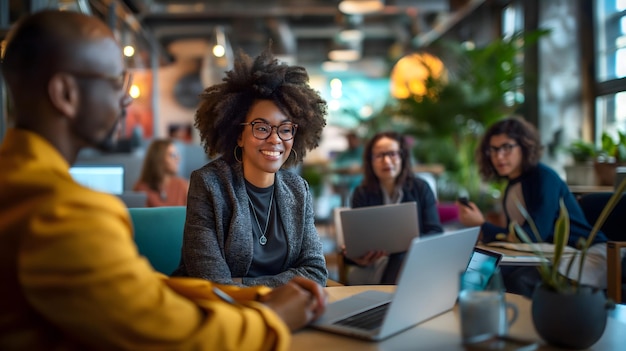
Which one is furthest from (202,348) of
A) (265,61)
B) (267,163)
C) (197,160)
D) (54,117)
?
(197,160)

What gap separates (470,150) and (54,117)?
20.0ft

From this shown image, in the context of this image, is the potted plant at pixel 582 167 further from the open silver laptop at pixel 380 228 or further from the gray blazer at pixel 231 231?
the gray blazer at pixel 231 231

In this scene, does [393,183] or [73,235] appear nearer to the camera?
[73,235]

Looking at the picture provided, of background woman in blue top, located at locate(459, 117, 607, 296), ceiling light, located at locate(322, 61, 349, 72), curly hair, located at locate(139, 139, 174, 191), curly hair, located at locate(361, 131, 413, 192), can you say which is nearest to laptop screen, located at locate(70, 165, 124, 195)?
curly hair, located at locate(139, 139, 174, 191)

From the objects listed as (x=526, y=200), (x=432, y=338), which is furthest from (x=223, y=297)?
(x=526, y=200)

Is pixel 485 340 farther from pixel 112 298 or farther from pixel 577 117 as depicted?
pixel 577 117

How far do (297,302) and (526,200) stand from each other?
2252 mm

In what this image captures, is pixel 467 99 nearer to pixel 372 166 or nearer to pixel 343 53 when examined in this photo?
pixel 372 166

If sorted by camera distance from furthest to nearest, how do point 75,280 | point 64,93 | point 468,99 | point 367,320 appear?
1. point 468,99
2. point 367,320
3. point 64,93
4. point 75,280

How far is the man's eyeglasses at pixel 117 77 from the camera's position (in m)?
0.94

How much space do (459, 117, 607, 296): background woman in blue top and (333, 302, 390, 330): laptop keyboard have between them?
160cm

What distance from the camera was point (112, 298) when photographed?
0.80 metres

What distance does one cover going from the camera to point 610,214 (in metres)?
3.03

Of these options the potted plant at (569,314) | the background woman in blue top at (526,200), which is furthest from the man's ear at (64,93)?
the background woman in blue top at (526,200)
